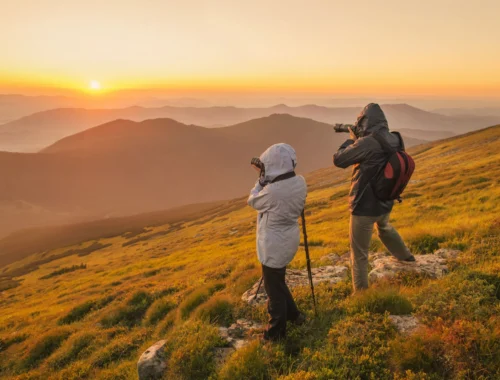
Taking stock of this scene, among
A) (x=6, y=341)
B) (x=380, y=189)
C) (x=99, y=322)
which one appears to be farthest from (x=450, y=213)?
(x=6, y=341)

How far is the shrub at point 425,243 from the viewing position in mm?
8852

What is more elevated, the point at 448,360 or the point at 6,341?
the point at 448,360

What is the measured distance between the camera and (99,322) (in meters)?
10.6

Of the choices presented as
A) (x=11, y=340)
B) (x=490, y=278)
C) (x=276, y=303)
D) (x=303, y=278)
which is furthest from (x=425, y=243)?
(x=11, y=340)

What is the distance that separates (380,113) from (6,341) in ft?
53.6

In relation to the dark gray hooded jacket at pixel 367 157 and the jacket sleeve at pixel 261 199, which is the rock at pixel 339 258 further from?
the jacket sleeve at pixel 261 199

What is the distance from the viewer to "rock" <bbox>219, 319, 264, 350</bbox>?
5.88m

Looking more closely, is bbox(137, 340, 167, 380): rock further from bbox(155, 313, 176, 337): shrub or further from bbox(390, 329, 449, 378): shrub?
bbox(390, 329, 449, 378): shrub

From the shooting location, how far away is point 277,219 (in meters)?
5.41

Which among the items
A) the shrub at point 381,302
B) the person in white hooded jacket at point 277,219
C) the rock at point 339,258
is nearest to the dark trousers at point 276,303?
the person in white hooded jacket at point 277,219

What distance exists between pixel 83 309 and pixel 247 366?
11.9 m

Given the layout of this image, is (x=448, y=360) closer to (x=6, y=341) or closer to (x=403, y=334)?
(x=403, y=334)

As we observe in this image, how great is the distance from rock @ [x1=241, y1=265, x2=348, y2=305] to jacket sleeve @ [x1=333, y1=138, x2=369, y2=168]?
3.47 meters

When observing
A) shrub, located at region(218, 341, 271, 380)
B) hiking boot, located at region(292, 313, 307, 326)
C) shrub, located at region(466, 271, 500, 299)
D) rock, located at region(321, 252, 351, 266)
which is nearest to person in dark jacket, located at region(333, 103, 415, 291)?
hiking boot, located at region(292, 313, 307, 326)
